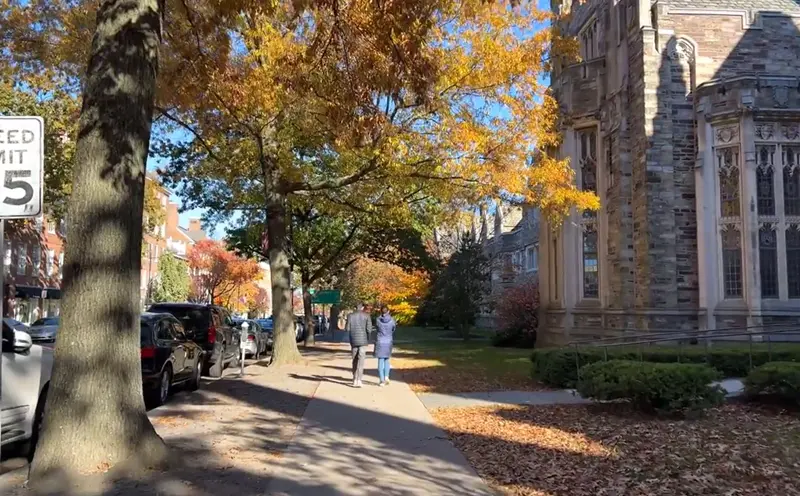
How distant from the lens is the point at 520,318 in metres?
27.7

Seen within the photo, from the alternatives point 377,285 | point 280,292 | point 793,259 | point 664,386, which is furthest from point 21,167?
point 377,285

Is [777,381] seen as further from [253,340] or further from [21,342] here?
[253,340]

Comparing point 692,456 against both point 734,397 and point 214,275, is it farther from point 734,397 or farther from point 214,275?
point 214,275

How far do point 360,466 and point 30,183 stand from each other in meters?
3.76

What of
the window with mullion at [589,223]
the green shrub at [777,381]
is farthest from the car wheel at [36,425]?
the window with mullion at [589,223]

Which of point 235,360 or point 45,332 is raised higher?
point 45,332

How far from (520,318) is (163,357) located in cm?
1836

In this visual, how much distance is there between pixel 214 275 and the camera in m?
61.6

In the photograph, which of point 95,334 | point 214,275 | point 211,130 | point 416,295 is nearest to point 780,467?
point 95,334

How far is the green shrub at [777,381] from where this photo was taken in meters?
9.12

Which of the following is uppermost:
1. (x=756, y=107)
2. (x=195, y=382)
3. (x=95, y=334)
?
(x=756, y=107)

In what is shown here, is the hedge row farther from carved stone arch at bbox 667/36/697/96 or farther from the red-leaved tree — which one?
the red-leaved tree

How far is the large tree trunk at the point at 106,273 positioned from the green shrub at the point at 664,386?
17.9ft

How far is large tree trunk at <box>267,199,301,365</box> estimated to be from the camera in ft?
56.7
